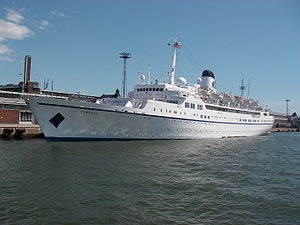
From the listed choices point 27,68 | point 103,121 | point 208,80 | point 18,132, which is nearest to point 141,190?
point 103,121

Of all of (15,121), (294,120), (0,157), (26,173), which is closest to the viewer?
(26,173)

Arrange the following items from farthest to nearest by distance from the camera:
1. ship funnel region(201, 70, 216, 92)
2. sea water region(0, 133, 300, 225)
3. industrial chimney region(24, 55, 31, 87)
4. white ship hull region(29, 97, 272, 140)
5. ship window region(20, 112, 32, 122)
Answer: industrial chimney region(24, 55, 31, 87) → ship funnel region(201, 70, 216, 92) → ship window region(20, 112, 32, 122) → white ship hull region(29, 97, 272, 140) → sea water region(0, 133, 300, 225)

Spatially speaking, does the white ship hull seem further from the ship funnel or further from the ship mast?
the ship funnel

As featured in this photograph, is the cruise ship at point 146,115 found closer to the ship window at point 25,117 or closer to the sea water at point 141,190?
the sea water at point 141,190

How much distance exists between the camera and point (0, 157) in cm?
1705

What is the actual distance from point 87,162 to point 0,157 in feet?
18.9

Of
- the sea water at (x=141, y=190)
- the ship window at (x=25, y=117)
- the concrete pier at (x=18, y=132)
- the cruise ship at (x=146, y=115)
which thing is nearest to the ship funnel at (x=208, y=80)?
the cruise ship at (x=146, y=115)

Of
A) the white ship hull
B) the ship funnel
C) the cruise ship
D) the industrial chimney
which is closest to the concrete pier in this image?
the cruise ship

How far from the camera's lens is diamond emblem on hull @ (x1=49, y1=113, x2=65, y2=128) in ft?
76.4

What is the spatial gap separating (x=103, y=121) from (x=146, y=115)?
4.36m

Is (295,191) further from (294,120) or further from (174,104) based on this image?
(294,120)

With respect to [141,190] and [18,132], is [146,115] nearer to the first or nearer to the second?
[18,132]

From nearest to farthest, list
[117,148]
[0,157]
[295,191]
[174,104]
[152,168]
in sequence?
[295,191], [152,168], [0,157], [117,148], [174,104]

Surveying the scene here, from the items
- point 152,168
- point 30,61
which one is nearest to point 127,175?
point 152,168
